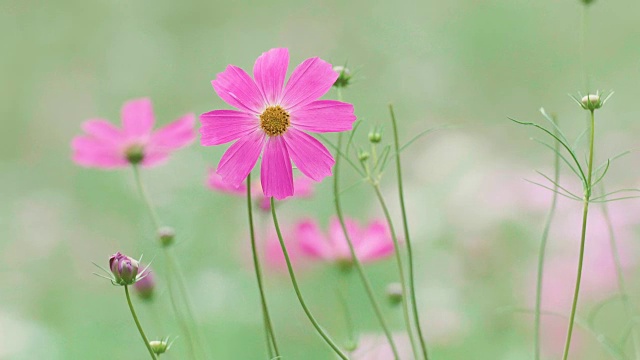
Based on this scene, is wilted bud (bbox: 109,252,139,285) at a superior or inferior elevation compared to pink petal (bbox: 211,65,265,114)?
inferior

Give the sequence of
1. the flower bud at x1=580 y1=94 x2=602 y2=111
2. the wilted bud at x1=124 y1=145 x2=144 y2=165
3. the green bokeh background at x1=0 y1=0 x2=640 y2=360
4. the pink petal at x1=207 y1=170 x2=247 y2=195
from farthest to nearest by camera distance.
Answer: the green bokeh background at x1=0 y1=0 x2=640 y2=360, the wilted bud at x1=124 y1=145 x2=144 y2=165, the pink petal at x1=207 y1=170 x2=247 y2=195, the flower bud at x1=580 y1=94 x2=602 y2=111

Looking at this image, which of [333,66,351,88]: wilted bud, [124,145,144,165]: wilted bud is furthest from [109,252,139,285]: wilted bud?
[124,145,144,165]: wilted bud

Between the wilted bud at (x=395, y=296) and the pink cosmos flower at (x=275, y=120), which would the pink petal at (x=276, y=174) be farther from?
the wilted bud at (x=395, y=296)

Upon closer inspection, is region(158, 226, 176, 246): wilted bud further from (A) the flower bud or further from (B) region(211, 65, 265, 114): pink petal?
(A) the flower bud

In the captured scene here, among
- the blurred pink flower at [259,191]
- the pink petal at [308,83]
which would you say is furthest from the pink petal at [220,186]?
the pink petal at [308,83]

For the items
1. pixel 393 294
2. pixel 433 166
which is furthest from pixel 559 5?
pixel 393 294

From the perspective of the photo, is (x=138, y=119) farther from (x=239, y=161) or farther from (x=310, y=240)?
(x=239, y=161)

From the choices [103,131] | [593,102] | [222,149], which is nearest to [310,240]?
[103,131]
